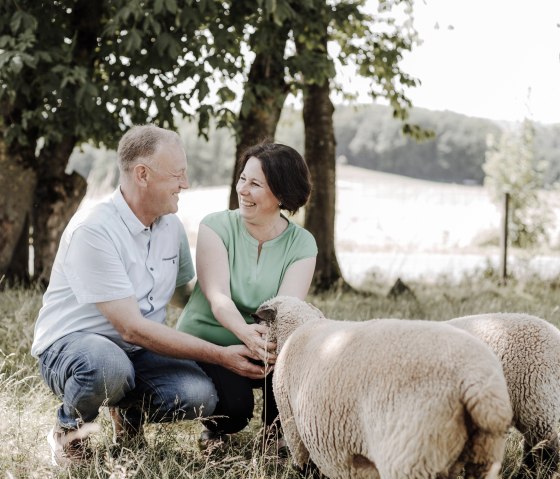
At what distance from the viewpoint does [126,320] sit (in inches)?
123

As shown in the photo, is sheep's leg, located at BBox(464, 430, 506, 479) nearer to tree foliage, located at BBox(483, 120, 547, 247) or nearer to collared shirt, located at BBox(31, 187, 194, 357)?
collared shirt, located at BBox(31, 187, 194, 357)

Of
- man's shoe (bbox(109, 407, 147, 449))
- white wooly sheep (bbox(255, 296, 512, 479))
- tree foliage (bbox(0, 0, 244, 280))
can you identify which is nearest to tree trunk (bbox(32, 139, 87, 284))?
tree foliage (bbox(0, 0, 244, 280))

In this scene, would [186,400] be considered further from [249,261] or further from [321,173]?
[321,173]

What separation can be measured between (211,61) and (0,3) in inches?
72.6

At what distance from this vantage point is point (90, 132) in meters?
6.70

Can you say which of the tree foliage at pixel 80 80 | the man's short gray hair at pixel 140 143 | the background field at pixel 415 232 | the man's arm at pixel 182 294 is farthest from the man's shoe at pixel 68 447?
the background field at pixel 415 232

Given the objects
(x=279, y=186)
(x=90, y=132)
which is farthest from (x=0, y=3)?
(x=279, y=186)

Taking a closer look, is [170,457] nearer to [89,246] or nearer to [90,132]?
[89,246]

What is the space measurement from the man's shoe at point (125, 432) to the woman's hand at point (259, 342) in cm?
73

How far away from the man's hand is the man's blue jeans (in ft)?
0.79

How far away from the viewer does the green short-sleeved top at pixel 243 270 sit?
141 inches

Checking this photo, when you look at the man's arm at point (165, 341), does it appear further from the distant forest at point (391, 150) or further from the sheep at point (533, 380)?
the distant forest at point (391, 150)

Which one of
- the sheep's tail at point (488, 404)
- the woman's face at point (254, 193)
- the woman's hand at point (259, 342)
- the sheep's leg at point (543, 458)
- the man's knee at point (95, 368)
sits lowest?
the sheep's leg at point (543, 458)

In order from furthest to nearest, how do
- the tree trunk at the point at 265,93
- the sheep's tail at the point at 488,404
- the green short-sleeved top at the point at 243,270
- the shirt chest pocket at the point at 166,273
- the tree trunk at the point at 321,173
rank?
1. the tree trunk at the point at 321,173
2. the tree trunk at the point at 265,93
3. the green short-sleeved top at the point at 243,270
4. the shirt chest pocket at the point at 166,273
5. the sheep's tail at the point at 488,404
